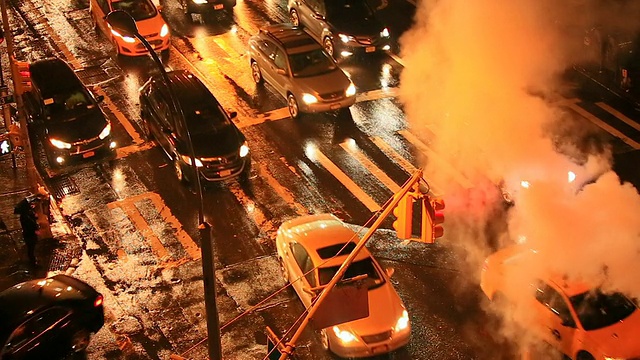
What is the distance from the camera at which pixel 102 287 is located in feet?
53.0

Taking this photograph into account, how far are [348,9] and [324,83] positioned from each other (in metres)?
4.82

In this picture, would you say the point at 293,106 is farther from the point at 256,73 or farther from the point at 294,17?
the point at 294,17

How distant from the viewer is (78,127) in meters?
19.9

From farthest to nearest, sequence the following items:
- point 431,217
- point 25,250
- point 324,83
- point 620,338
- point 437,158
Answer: point 324,83, point 437,158, point 25,250, point 620,338, point 431,217

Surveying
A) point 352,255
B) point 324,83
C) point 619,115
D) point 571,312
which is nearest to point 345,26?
point 324,83

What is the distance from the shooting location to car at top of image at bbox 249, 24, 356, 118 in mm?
21297

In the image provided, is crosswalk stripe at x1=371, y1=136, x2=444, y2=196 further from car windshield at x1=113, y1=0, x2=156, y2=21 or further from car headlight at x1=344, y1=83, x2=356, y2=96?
car windshield at x1=113, y1=0, x2=156, y2=21

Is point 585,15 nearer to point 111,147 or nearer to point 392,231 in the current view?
point 392,231

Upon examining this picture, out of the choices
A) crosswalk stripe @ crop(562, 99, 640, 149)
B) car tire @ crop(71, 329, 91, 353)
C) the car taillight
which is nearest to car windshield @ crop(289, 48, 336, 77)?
crosswalk stripe @ crop(562, 99, 640, 149)

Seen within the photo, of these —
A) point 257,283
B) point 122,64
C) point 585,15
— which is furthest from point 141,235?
point 585,15

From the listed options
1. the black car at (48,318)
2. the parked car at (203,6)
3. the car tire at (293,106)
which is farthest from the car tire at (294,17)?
the black car at (48,318)

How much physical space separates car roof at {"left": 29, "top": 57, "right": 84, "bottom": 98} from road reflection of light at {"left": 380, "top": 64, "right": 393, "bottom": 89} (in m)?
8.29

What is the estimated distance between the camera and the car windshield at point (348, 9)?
25303mm

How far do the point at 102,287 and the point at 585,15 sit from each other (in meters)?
14.8
